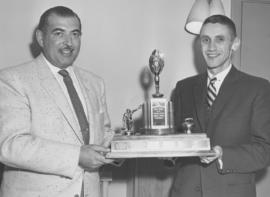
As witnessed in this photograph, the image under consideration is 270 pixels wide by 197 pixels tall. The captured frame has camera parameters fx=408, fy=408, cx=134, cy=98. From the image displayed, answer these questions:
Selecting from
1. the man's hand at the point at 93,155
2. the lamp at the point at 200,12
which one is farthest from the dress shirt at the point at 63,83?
the lamp at the point at 200,12

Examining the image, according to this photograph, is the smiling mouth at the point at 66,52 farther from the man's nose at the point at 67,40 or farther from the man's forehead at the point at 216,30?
the man's forehead at the point at 216,30

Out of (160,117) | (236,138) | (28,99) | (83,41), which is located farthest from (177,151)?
(83,41)

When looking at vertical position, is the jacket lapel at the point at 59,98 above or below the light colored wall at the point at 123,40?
below

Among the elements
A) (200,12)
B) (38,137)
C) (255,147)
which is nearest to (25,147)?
(38,137)

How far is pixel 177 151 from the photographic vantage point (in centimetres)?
182

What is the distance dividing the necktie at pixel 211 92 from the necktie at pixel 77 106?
640 mm

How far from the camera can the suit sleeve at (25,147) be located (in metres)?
1.83

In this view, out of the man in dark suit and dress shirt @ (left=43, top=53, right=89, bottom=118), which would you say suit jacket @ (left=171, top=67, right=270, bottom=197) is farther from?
dress shirt @ (left=43, top=53, right=89, bottom=118)

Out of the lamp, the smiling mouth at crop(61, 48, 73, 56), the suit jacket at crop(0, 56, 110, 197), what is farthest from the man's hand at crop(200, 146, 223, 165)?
the lamp

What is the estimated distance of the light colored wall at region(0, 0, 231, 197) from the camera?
2760 mm

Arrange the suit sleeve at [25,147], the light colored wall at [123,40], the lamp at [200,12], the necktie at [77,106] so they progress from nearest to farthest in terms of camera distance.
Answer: the suit sleeve at [25,147], the necktie at [77,106], the lamp at [200,12], the light colored wall at [123,40]

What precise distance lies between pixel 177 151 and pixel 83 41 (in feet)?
4.26

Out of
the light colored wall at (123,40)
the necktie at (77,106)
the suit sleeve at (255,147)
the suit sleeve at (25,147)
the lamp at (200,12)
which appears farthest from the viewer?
the light colored wall at (123,40)

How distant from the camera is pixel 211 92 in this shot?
214cm
